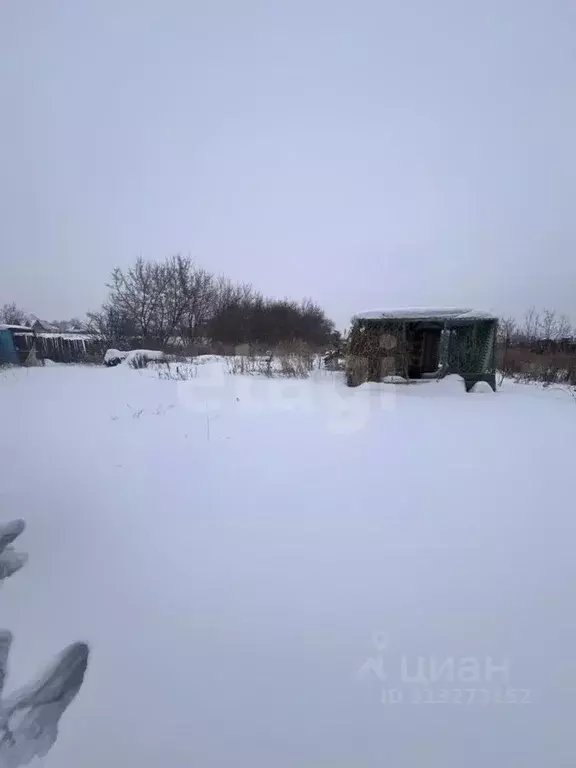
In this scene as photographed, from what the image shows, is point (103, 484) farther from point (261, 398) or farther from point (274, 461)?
point (261, 398)

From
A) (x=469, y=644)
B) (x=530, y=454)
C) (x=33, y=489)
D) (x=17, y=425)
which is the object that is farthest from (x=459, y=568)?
(x=17, y=425)

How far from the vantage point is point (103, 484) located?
2.44 metres

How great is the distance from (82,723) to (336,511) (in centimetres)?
152

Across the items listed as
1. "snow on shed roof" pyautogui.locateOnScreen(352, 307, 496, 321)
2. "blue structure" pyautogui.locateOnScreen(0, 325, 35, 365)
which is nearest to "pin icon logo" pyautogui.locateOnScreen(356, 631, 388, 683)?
"snow on shed roof" pyautogui.locateOnScreen(352, 307, 496, 321)

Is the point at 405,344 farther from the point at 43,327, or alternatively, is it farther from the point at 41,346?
the point at 43,327

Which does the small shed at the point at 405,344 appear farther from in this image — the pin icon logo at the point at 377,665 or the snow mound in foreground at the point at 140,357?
the snow mound in foreground at the point at 140,357

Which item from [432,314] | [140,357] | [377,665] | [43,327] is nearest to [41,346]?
[43,327]

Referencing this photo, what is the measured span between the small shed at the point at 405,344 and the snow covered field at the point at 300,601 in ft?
14.1

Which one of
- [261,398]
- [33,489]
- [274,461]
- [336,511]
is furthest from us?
[261,398]

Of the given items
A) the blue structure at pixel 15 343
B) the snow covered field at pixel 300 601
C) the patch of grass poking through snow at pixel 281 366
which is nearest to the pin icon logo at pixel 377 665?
the snow covered field at pixel 300 601

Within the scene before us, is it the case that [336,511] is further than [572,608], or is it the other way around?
[336,511]

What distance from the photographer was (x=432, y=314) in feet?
22.9

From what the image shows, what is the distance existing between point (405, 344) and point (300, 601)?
6.84 m

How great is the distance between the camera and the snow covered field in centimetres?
97
